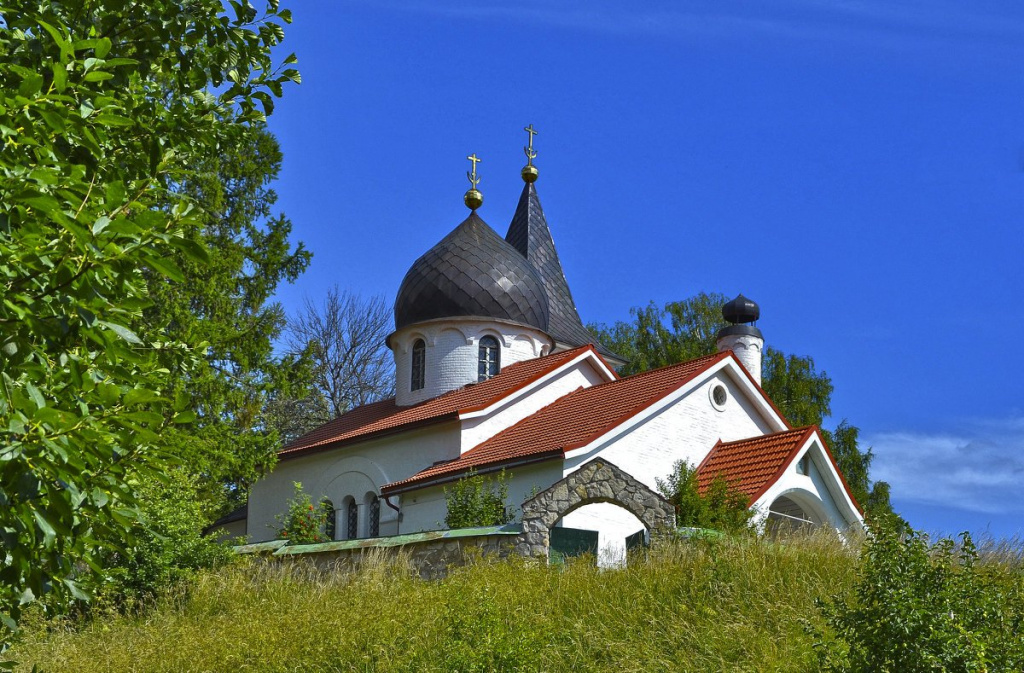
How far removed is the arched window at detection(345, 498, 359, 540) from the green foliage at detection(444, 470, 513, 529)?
17.6 feet

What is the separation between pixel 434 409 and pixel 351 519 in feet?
9.94

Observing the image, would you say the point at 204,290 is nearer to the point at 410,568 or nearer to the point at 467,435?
the point at 467,435

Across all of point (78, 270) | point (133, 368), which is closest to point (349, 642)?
point (133, 368)

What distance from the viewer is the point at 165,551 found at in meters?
13.6

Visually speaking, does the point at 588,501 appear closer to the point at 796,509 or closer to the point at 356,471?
the point at 796,509

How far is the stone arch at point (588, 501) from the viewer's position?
43.9ft

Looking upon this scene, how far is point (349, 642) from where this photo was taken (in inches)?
388

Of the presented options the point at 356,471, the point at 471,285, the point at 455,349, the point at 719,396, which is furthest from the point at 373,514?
the point at 719,396

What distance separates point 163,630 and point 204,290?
31.6 feet

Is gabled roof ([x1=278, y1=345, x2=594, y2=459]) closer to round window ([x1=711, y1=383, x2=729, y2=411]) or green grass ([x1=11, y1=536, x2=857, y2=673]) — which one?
round window ([x1=711, y1=383, x2=729, y2=411])

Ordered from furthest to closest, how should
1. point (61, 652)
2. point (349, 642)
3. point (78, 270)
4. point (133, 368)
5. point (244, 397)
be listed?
point (244, 397) → point (61, 652) → point (349, 642) → point (133, 368) → point (78, 270)

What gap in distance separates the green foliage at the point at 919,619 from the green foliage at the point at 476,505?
10090 millimetres

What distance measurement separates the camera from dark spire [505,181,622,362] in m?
33.2

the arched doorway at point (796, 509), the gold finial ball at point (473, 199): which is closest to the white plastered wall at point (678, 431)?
the arched doorway at point (796, 509)
